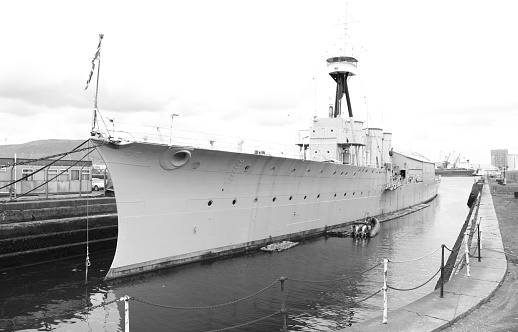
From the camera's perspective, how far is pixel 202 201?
12227 mm

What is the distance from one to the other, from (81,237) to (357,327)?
13376 millimetres

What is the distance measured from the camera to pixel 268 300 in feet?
31.3

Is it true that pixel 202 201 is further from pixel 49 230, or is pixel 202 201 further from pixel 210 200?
pixel 49 230

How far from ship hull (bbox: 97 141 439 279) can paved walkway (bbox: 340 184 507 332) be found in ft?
23.8

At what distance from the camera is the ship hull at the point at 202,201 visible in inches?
419

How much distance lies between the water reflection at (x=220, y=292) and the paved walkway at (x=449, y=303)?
5.27 ft

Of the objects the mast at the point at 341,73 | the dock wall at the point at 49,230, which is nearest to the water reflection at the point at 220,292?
the dock wall at the point at 49,230

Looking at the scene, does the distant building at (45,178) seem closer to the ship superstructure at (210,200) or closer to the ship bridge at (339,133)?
the ship superstructure at (210,200)

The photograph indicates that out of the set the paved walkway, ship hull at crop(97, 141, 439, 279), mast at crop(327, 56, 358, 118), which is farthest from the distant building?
the paved walkway

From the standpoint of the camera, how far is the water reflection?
27.0 ft

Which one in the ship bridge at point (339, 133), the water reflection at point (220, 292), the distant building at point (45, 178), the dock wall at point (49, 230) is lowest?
the water reflection at point (220, 292)

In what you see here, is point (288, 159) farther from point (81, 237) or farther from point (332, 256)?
point (81, 237)

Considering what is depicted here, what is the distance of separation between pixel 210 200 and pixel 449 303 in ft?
26.3

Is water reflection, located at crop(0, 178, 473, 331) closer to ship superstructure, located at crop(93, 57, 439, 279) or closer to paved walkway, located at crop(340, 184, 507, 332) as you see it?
ship superstructure, located at crop(93, 57, 439, 279)
